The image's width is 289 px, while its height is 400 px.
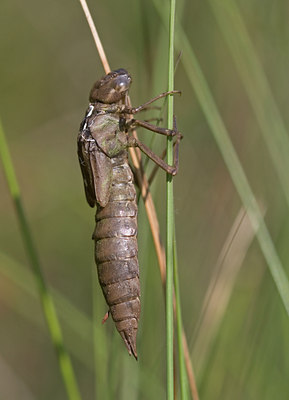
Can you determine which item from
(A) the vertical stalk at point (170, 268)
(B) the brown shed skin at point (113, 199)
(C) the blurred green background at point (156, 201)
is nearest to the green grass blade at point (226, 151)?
(C) the blurred green background at point (156, 201)

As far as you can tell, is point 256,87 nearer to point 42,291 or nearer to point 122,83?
point 122,83

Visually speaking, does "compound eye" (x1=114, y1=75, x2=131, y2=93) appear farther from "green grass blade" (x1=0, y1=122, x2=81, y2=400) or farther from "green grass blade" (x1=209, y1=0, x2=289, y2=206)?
"green grass blade" (x1=0, y1=122, x2=81, y2=400)

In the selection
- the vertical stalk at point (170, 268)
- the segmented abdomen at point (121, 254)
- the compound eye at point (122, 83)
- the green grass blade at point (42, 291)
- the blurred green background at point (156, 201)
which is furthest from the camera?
the compound eye at point (122, 83)

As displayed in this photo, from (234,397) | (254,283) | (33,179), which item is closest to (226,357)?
(234,397)

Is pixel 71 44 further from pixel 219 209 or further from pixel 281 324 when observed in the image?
pixel 281 324

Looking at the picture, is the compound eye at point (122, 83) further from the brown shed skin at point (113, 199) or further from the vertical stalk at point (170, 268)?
the vertical stalk at point (170, 268)

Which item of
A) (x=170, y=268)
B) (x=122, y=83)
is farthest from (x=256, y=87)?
(x=170, y=268)
